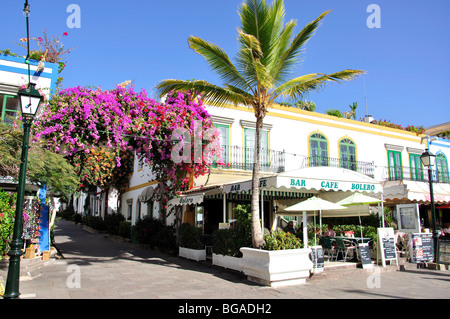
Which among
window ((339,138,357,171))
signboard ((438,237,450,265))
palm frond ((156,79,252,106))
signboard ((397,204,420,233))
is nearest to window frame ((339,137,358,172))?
window ((339,138,357,171))

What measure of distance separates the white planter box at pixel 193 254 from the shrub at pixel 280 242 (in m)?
3.85

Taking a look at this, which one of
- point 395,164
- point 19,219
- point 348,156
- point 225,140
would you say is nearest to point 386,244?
point 225,140

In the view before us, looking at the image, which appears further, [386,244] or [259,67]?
[386,244]

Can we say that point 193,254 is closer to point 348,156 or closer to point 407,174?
point 348,156

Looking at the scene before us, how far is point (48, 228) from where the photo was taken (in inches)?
470

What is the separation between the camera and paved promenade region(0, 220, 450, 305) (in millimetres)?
6961

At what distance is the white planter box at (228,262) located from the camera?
963cm

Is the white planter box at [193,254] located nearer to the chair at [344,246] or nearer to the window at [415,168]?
the chair at [344,246]

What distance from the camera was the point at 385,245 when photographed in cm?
1041

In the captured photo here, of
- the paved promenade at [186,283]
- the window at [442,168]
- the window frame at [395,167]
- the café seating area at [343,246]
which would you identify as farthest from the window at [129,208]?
the window at [442,168]

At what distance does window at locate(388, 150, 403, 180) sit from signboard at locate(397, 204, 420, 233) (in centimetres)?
677

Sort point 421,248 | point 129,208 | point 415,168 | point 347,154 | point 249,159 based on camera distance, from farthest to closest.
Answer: point 129,208 < point 415,168 < point 347,154 < point 249,159 < point 421,248

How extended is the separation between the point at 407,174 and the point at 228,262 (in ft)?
45.0

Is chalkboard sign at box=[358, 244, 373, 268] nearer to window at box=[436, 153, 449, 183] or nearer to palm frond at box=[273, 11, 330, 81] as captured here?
palm frond at box=[273, 11, 330, 81]
